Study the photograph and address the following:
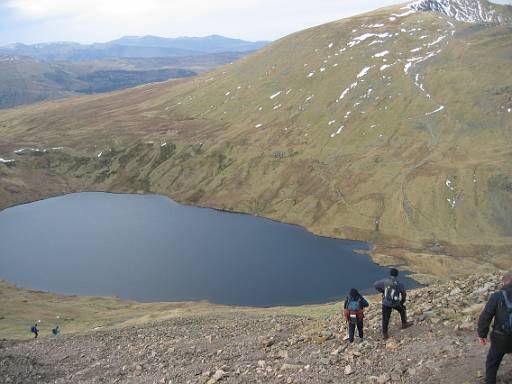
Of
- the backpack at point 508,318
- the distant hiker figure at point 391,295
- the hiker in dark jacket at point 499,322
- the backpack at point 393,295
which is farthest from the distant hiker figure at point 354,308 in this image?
the backpack at point 508,318

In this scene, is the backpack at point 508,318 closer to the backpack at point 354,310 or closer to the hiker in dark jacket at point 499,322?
the hiker in dark jacket at point 499,322

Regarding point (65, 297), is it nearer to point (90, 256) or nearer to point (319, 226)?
point (90, 256)

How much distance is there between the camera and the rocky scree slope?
19.4m

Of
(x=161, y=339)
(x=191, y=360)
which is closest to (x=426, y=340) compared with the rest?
(x=191, y=360)

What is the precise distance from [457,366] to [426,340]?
3.16 m

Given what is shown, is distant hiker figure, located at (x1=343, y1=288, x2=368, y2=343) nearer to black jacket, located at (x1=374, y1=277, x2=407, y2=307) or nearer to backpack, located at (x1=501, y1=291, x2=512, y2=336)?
black jacket, located at (x1=374, y1=277, x2=407, y2=307)

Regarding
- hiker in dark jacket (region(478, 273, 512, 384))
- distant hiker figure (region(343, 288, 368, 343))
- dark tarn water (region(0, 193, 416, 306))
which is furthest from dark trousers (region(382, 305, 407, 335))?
dark tarn water (region(0, 193, 416, 306))

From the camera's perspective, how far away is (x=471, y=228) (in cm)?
14688

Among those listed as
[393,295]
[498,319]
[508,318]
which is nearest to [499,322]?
[498,319]

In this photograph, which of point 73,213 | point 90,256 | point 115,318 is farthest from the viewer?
point 73,213

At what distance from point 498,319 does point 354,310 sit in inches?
355

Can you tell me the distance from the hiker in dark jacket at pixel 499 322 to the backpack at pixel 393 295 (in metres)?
6.89

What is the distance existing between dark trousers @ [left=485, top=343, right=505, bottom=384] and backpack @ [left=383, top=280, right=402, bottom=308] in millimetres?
6874

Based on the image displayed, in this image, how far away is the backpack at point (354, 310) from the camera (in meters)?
23.1
